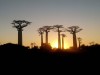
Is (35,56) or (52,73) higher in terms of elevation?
(35,56)

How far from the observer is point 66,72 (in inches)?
640

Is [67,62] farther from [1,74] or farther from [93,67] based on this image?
[1,74]

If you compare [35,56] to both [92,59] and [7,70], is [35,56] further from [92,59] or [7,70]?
[92,59]

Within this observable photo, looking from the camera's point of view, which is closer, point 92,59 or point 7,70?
point 7,70

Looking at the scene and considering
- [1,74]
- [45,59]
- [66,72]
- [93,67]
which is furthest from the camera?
[45,59]

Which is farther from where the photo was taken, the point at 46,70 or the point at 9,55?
the point at 9,55

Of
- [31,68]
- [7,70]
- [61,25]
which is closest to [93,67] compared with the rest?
[31,68]

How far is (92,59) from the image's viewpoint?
19172 mm

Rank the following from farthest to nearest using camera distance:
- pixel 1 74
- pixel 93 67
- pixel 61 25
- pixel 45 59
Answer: pixel 61 25 < pixel 45 59 < pixel 93 67 < pixel 1 74

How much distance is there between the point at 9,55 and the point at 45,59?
2863mm

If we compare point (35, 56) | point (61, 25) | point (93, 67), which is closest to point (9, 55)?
point (35, 56)

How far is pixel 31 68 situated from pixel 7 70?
170 cm

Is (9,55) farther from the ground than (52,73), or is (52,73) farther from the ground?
(9,55)

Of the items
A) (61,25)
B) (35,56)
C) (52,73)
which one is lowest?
(52,73)
